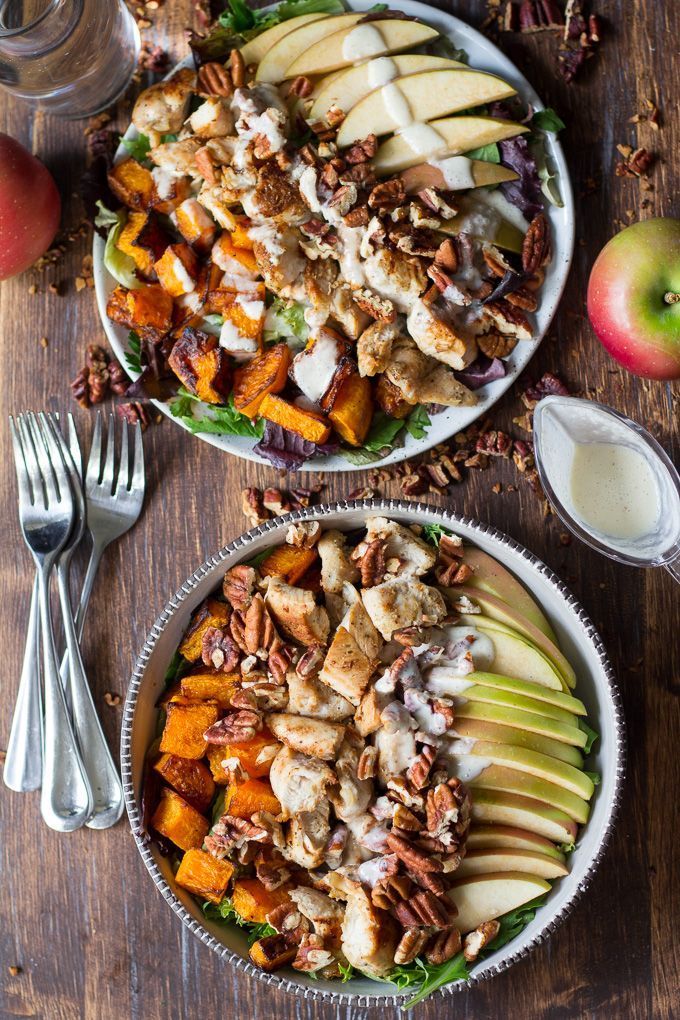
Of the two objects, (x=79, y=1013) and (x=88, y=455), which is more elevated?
(x=88, y=455)

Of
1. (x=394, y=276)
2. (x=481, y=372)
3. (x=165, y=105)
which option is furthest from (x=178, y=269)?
(x=481, y=372)

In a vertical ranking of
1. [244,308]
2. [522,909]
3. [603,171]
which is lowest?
[522,909]

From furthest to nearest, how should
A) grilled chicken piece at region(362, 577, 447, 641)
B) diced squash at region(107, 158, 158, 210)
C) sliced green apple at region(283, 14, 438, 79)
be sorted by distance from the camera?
diced squash at region(107, 158, 158, 210) → sliced green apple at region(283, 14, 438, 79) → grilled chicken piece at region(362, 577, 447, 641)

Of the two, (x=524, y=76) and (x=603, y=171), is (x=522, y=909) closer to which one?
(x=603, y=171)

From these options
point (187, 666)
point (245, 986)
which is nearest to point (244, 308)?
point (187, 666)

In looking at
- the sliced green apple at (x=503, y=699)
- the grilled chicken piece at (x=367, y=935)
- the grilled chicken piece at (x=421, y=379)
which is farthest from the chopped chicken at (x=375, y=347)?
the grilled chicken piece at (x=367, y=935)

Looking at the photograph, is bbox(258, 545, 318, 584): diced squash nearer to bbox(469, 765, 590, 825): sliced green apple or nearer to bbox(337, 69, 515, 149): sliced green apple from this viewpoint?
bbox(469, 765, 590, 825): sliced green apple

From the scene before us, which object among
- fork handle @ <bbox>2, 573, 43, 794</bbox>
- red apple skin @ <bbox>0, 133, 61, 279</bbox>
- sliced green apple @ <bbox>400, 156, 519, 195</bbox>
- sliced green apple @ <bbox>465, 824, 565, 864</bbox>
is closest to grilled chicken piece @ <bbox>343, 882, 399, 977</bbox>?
sliced green apple @ <bbox>465, 824, 565, 864</bbox>
